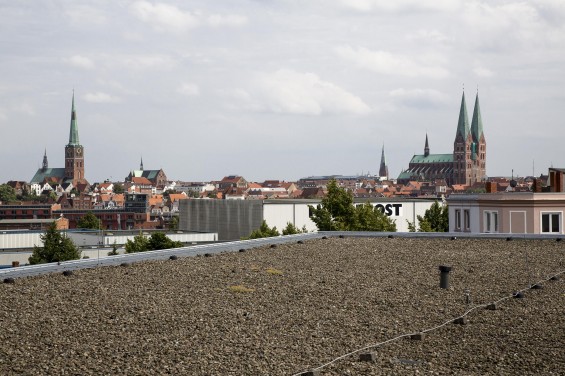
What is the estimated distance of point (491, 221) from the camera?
208 feet

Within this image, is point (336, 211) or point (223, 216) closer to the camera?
point (336, 211)

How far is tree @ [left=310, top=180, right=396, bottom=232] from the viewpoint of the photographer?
78188mm

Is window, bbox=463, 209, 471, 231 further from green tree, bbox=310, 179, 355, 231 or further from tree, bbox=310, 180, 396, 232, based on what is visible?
green tree, bbox=310, 179, 355, 231

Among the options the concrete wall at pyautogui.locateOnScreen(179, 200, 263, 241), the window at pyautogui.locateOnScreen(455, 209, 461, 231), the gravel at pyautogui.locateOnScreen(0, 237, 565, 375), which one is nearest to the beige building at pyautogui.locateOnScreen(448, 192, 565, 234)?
the window at pyautogui.locateOnScreen(455, 209, 461, 231)

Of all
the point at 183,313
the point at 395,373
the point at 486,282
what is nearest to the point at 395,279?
the point at 486,282

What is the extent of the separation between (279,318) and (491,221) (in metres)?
44.8

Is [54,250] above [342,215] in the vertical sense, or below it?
below

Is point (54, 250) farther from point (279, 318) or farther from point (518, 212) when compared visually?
point (279, 318)

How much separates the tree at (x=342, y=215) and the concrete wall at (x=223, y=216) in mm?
30256

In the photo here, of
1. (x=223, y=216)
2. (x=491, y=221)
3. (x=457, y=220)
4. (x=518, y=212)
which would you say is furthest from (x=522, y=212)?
(x=223, y=216)

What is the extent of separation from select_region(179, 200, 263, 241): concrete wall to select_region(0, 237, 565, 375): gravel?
8039 cm

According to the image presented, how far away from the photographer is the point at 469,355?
18109mm

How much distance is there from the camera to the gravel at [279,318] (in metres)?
16.8

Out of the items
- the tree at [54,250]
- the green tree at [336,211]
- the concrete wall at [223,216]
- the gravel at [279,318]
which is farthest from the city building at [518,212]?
the concrete wall at [223,216]
